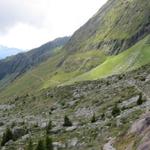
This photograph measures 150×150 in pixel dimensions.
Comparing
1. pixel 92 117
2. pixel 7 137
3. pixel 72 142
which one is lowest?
pixel 72 142

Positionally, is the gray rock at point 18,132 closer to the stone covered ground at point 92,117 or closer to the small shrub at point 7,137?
the stone covered ground at point 92,117

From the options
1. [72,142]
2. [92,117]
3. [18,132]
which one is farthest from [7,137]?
[72,142]

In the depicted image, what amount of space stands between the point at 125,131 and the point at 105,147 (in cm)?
255

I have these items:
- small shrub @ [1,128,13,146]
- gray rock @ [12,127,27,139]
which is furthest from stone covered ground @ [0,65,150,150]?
small shrub @ [1,128,13,146]

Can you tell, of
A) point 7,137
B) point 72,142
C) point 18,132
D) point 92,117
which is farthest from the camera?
point 18,132

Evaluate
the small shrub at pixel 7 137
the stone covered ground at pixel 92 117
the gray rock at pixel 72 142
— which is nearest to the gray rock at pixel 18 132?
the stone covered ground at pixel 92 117

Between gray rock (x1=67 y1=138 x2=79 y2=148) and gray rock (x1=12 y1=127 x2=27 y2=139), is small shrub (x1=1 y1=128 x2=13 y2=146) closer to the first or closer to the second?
gray rock (x1=12 y1=127 x2=27 y2=139)

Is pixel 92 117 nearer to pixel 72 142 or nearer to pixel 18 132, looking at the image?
pixel 72 142

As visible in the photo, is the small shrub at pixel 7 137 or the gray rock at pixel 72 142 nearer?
the gray rock at pixel 72 142

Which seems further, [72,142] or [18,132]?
[18,132]

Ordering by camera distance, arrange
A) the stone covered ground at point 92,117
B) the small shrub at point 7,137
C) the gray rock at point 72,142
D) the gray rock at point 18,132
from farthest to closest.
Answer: the gray rock at point 18,132
the small shrub at point 7,137
the gray rock at point 72,142
the stone covered ground at point 92,117

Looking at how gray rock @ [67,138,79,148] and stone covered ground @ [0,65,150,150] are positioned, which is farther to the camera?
gray rock @ [67,138,79,148]

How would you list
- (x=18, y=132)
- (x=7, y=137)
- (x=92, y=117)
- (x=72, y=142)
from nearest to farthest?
(x=72, y=142) < (x=92, y=117) < (x=7, y=137) < (x=18, y=132)

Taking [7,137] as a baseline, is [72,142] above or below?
below
